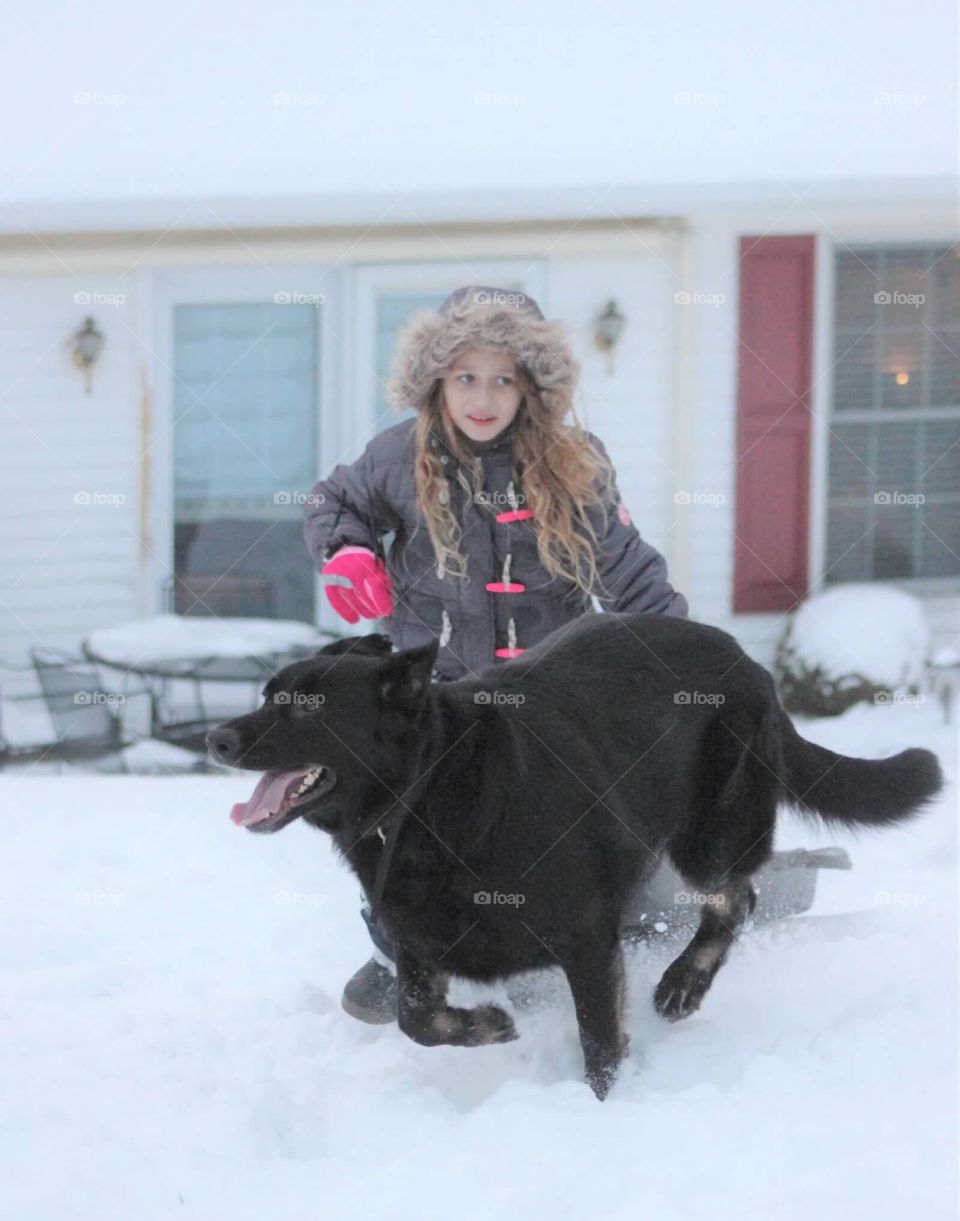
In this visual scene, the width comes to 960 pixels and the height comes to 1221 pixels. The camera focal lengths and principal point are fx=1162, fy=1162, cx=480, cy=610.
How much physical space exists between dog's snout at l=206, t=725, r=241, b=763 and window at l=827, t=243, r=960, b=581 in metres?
4.86

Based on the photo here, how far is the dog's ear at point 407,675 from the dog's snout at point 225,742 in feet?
0.94

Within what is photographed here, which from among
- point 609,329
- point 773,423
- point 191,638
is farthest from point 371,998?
point 773,423

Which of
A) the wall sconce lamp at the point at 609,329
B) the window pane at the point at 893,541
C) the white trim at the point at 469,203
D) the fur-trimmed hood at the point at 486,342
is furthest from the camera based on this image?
the window pane at the point at 893,541

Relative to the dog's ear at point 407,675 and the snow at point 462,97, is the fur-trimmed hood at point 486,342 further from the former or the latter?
the snow at point 462,97

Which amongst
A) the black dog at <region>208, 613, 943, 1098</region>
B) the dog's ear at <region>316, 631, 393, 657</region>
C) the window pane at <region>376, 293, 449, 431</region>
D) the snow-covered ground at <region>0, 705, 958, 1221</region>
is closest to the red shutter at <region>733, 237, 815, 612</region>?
the window pane at <region>376, 293, 449, 431</region>

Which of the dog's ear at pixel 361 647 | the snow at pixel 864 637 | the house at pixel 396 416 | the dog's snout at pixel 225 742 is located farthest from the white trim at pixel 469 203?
the dog's snout at pixel 225 742

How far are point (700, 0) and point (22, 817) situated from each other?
21.3 feet

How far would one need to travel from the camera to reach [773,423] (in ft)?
20.4

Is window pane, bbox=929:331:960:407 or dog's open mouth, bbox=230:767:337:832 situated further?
window pane, bbox=929:331:960:407

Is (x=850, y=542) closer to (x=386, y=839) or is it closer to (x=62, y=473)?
(x=62, y=473)

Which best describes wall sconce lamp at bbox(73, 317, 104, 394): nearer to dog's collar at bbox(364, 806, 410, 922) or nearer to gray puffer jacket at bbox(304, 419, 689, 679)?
gray puffer jacket at bbox(304, 419, 689, 679)

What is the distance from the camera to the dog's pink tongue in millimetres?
2203

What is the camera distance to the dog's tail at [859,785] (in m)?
2.94

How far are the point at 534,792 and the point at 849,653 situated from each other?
12.9 ft
